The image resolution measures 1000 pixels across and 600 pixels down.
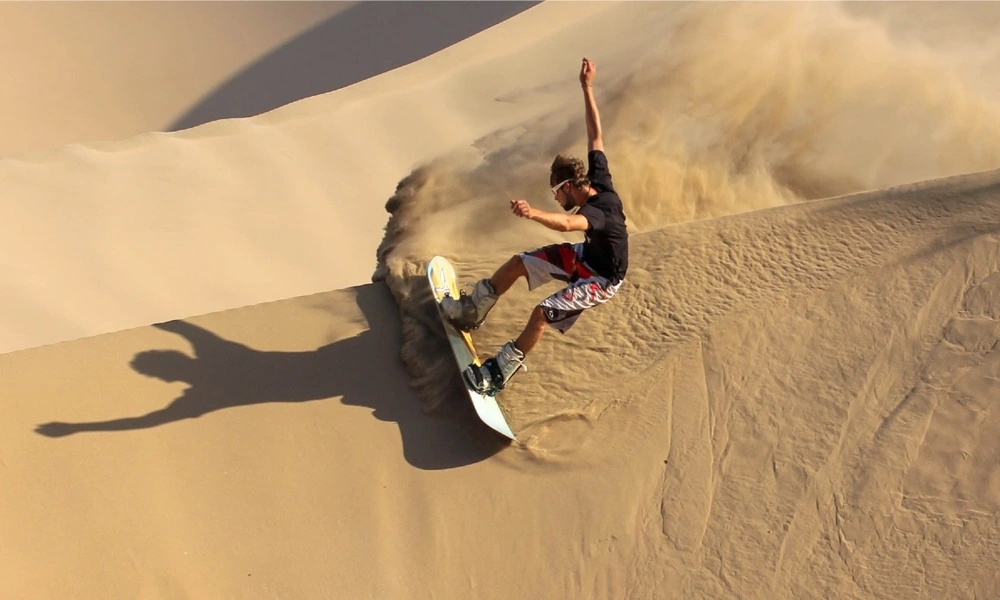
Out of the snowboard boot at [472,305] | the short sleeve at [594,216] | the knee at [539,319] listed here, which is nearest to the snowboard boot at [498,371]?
the knee at [539,319]

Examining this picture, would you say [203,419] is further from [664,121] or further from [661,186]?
[664,121]

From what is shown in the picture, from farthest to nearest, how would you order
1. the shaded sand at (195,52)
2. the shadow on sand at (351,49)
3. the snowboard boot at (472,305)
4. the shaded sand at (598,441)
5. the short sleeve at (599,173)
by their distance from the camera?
the shadow on sand at (351,49)
the shaded sand at (195,52)
the snowboard boot at (472,305)
the short sleeve at (599,173)
the shaded sand at (598,441)

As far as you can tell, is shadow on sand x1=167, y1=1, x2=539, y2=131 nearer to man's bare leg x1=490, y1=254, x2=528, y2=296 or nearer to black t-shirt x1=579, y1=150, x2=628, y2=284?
man's bare leg x1=490, y1=254, x2=528, y2=296

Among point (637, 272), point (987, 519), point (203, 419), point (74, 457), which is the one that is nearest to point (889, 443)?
point (987, 519)

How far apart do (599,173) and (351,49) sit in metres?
14.5

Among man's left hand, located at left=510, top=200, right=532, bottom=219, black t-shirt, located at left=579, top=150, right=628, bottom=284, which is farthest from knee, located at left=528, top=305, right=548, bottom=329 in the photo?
man's left hand, located at left=510, top=200, right=532, bottom=219

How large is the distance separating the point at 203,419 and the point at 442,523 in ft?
3.84

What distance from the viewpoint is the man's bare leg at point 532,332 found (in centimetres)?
378

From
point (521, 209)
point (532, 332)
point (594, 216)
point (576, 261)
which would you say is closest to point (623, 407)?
point (532, 332)

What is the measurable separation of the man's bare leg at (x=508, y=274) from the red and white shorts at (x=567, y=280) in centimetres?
3

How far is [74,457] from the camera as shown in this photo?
3793 mm

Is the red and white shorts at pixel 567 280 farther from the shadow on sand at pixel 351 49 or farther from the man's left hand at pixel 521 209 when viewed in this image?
the shadow on sand at pixel 351 49

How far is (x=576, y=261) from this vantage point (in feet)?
12.6

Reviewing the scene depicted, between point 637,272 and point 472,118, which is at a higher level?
point 472,118
